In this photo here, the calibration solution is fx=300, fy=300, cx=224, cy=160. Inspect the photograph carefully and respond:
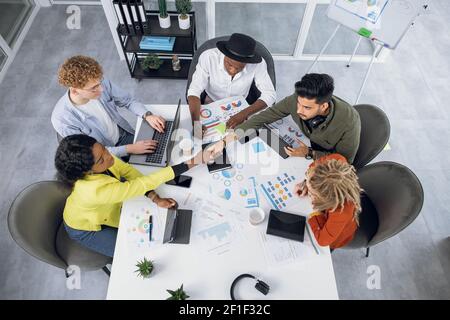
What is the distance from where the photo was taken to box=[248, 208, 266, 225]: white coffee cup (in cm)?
168

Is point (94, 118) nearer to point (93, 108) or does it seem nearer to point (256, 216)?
point (93, 108)

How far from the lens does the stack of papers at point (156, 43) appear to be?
3.10 metres

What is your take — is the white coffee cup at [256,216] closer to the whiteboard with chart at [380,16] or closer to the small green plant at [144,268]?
the small green plant at [144,268]

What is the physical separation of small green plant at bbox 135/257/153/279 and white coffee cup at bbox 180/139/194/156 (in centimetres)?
73

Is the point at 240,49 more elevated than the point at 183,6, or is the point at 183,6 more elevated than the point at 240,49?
the point at 240,49

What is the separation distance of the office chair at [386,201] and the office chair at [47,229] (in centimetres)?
168

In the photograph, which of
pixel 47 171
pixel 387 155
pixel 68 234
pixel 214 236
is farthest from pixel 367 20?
pixel 47 171

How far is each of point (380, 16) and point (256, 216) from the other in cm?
220

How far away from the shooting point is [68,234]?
1.93m

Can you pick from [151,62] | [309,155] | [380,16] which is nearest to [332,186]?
[309,155]

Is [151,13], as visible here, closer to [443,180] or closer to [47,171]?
[47,171]

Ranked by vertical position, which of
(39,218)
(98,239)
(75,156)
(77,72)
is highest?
(77,72)

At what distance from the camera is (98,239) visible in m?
1.85

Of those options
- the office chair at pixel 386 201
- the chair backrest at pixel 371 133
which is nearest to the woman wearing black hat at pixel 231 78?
the chair backrest at pixel 371 133
